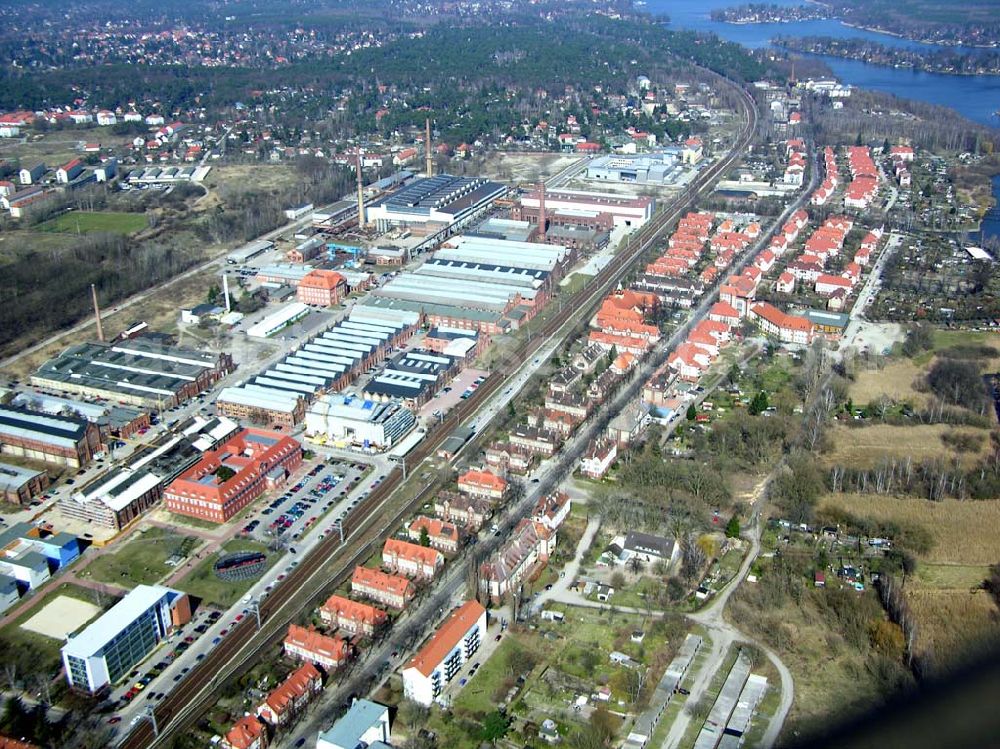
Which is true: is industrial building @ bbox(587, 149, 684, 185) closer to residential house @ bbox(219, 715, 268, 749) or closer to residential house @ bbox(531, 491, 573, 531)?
residential house @ bbox(531, 491, 573, 531)

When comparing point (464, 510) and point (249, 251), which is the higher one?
point (464, 510)

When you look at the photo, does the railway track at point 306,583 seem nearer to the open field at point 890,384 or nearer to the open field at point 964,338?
→ the open field at point 890,384

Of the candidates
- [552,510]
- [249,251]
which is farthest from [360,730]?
[249,251]

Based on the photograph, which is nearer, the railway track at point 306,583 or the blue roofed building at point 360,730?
the blue roofed building at point 360,730

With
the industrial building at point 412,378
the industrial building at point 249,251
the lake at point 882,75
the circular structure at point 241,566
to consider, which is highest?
the lake at point 882,75

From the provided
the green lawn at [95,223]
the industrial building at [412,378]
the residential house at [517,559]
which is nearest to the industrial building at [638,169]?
the green lawn at [95,223]

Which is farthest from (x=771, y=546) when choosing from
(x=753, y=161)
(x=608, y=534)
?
(x=753, y=161)

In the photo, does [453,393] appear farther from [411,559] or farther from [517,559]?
[517,559]
